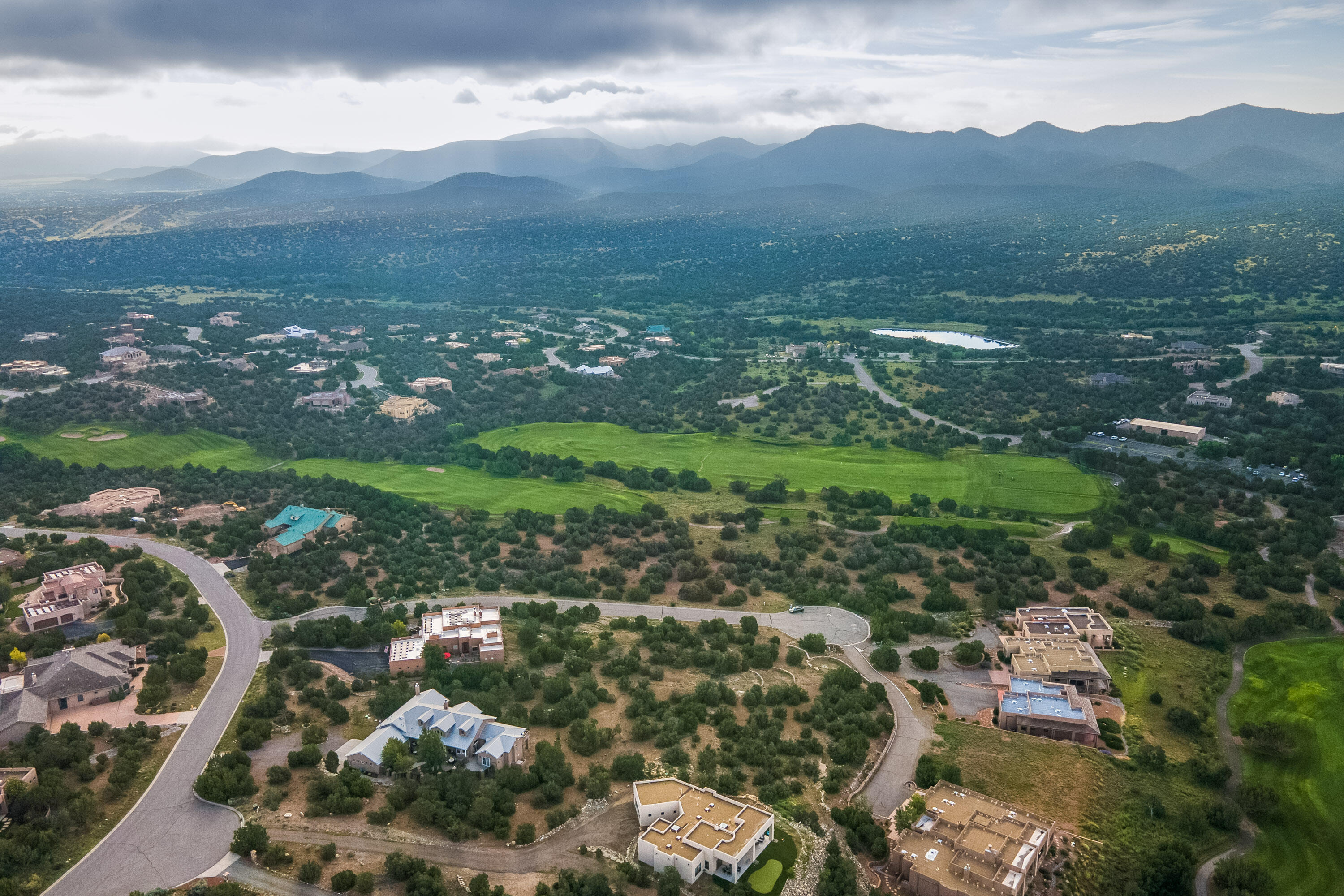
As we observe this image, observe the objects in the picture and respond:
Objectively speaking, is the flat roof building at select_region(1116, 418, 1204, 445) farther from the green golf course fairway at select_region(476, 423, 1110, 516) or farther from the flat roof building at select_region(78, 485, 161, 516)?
the flat roof building at select_region(78, 485, 161, 516)

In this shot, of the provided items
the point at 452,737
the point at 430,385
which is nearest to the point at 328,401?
the point at 430,385

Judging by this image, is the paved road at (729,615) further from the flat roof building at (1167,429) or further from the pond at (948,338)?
the pond at (948,338)

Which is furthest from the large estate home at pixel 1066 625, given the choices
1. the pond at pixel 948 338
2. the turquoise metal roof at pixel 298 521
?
the pond at pixel 948 338

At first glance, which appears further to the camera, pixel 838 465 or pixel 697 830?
pixel 838 465

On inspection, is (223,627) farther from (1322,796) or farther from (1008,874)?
(1322,796)

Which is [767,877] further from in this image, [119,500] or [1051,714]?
[119,500]

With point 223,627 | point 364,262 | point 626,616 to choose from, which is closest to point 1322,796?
point 626,616

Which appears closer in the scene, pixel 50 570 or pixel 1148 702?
pixel 1148 702
